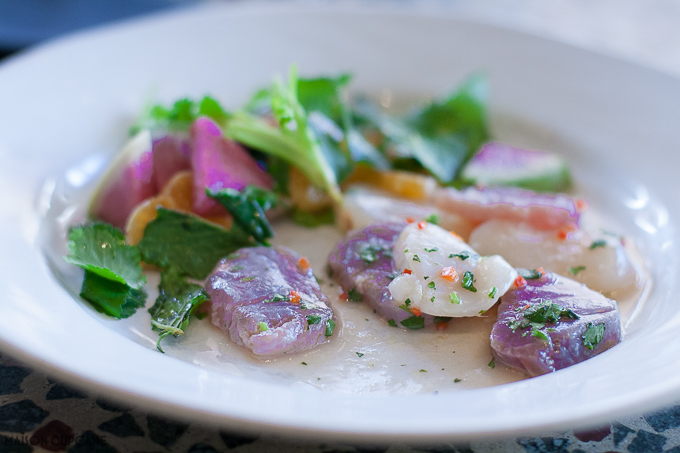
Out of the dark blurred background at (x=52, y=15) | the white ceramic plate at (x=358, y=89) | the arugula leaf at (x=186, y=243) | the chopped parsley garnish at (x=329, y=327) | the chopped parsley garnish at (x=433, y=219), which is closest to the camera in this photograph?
the white ceramic plate at (x=358, y=89)

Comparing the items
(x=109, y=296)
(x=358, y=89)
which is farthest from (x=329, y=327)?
(x=358, y=89)

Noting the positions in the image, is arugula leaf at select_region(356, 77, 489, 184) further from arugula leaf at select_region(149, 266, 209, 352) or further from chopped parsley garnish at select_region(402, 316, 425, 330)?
arugula leaf at select_region(149, 266, 209, 352)

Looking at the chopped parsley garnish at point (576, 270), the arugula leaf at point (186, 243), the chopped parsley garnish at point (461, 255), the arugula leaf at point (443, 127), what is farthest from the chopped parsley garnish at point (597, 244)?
the arugula leaf at point (186, 243)

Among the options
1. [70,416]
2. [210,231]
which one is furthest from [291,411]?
[210,231]

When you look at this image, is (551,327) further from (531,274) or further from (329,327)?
(329,327)

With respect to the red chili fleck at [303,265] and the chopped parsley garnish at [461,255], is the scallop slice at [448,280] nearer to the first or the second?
the chopped parsley garnish at [461,255]

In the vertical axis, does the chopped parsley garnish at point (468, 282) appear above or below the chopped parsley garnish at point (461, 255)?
below

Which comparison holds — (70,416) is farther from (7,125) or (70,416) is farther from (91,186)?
(7,125)
